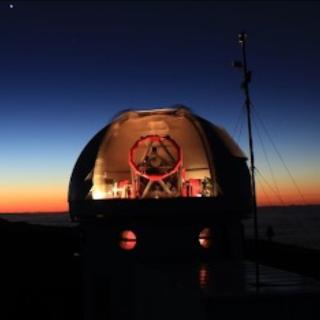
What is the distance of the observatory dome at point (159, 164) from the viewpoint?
63.5 ft

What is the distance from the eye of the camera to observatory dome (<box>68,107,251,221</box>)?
63.5ft

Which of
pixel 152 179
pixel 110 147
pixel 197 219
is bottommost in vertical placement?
pixel 197 219

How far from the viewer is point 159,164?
2078 centimetres

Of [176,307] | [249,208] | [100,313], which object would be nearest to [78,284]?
[100,313]

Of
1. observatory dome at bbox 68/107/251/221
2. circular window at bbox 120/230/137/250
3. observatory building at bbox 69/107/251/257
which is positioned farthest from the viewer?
observatory dome at bbox 68/107/251/221

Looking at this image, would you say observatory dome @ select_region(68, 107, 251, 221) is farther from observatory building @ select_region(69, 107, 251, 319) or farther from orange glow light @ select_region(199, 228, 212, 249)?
orange glow light @ select_region(199, 228, 212, 249)

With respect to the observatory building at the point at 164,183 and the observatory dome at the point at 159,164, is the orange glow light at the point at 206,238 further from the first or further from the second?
the observatory dome at the point at 159,164

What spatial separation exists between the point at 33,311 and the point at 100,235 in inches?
418

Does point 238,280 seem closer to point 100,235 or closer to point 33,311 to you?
point 100,235

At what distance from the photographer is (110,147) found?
21.0 meters

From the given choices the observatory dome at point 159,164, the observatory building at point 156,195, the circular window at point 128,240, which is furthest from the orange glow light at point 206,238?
the circular window at point 128,240

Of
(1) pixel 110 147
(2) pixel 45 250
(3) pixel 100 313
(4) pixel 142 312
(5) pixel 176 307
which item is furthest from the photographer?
(2) pixel 45 250

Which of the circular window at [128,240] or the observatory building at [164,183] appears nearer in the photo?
the observatory building at [164,183]

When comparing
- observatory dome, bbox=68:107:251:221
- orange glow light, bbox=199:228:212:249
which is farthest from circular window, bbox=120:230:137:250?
orange glow light, bbox=199:228:212:249
